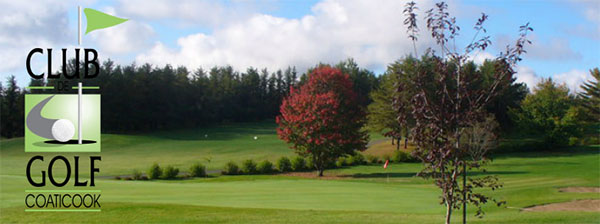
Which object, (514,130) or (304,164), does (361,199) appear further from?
(514,130)

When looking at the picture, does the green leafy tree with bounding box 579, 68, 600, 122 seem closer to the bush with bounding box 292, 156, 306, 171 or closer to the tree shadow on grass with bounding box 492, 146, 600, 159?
the tree shadow on grass with bounding box 492, 146, 600, 159

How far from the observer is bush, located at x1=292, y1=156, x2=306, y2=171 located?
40062mm

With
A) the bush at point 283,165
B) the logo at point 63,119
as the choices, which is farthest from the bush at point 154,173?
the logo at point 63,119

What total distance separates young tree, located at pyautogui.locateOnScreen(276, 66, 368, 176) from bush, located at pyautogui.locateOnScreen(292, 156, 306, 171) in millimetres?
2356

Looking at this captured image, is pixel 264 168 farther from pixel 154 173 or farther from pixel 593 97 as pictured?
pixel 593 97

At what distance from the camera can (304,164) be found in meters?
40.9

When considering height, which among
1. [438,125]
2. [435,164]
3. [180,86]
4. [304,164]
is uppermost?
[180,86]

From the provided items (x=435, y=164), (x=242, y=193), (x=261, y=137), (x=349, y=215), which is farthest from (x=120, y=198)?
(x=261, y=137)

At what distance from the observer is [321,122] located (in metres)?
35.3

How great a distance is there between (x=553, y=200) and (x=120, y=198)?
15843 mm

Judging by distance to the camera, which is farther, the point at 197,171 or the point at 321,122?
the point at 197,171

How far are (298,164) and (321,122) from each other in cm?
626

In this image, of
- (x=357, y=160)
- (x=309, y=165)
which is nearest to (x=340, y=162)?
(x=357, y=160)

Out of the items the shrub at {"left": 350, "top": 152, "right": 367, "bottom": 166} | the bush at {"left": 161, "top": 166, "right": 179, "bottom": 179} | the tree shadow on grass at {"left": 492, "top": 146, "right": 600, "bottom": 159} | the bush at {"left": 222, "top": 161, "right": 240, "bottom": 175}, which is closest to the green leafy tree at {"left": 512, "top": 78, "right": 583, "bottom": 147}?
the tree shadow on grass at {"left": 492, "top": 146, "right": 600, "bottom": 159}
